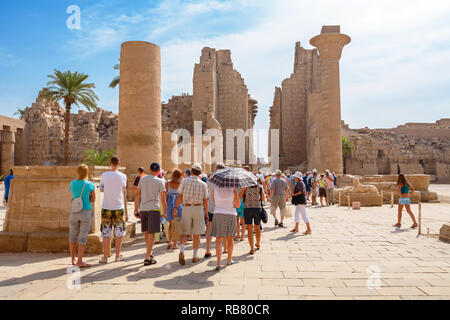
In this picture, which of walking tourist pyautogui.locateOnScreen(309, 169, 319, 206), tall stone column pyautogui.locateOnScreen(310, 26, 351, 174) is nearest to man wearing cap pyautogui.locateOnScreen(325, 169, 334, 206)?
walking tourist pyautogui.locateOnScreen(309, 169, 319, 206)

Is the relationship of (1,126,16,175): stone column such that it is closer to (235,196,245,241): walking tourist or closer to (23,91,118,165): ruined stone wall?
(23,91,118,165): ruined stone wall

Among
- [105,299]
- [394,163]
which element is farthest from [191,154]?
[394,163]

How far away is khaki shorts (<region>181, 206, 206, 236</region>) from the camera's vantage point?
17.5 ft

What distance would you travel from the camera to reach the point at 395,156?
35.2 metres

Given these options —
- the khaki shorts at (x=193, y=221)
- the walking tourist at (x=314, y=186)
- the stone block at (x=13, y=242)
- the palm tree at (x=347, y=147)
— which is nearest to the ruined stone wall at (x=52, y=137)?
the walking tourist at (x=314, y=186)

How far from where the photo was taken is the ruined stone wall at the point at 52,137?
107 ft

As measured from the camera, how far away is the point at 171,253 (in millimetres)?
6039

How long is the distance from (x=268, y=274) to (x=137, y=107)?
9709 mm

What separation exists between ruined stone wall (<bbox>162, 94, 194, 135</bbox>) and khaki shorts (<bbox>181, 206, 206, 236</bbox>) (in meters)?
26.5

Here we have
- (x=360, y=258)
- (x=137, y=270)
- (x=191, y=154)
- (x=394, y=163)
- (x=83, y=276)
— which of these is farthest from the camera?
(x=394, y=163)

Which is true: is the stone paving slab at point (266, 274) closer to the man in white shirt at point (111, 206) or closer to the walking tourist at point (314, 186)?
the man in white shirt at point (111, 206)

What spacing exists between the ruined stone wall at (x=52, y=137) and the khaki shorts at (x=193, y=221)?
2894 cm

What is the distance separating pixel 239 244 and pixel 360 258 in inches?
95.1
